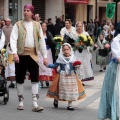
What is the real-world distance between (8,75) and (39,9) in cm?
2212

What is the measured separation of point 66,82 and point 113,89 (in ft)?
5.97

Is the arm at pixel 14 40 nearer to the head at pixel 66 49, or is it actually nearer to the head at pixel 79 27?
the head at pixel 66 49

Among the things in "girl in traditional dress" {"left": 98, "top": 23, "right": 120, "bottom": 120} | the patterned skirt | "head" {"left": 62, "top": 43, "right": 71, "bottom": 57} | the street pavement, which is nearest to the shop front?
the street pavement

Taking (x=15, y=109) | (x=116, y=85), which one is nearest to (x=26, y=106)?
(x=15, y=109)

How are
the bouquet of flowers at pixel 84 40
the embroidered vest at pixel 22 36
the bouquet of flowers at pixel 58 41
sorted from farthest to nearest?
the bouquet of flowers at pixel 84 40 < the bouquet of flowers at pixel 58 41 < the embroidered vest at pixel 22 36

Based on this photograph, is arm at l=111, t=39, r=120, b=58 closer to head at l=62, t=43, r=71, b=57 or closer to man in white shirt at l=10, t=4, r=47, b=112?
man in white shirt at l=10, t=4, r=47, b=112

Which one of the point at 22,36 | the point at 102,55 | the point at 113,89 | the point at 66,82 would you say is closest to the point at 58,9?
the point at 102,55

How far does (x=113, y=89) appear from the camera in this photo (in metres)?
7.87

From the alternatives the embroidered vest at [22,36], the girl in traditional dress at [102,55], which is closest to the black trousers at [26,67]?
the embroidered vest at [22,36]

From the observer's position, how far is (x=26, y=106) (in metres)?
9.86

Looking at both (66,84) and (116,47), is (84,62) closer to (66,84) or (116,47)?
(66,84)

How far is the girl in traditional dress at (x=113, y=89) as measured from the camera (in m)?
7.79

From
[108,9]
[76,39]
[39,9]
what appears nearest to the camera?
[76,39]

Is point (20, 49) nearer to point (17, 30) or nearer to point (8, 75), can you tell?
point (17, 30)
